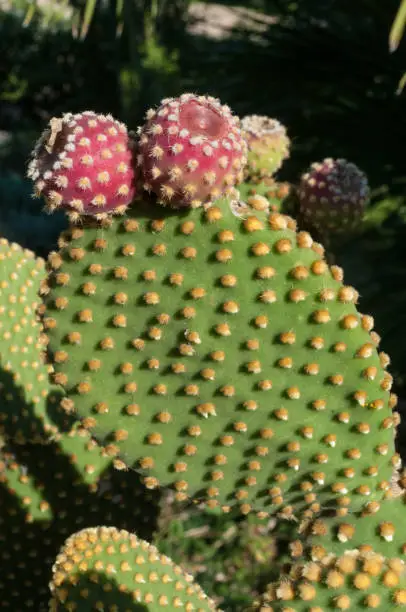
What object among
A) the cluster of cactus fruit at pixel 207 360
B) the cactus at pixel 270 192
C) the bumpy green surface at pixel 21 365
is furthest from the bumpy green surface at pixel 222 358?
the bumpy green surface at pixel 21 365

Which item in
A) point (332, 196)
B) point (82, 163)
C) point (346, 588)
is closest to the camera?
point (82, 163)

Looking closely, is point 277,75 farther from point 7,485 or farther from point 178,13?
point 178,13

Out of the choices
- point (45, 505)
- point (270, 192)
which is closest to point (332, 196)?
point (270, 192)

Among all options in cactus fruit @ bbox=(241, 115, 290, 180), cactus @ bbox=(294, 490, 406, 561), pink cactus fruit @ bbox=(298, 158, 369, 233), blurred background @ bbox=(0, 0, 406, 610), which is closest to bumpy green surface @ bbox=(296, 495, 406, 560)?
cactus @ bbox=(294, 490, 406, 561)

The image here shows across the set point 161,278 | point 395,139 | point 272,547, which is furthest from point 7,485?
point 395,139

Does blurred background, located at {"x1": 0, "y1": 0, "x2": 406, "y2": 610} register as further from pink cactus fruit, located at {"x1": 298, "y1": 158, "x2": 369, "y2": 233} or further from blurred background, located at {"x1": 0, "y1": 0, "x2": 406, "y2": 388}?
pink cactus fruit, located at {"x1": 298, "y1": 158, "x2": 369, "y2": 233}

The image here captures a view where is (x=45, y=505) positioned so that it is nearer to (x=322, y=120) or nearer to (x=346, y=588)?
(x=346, y=588)
